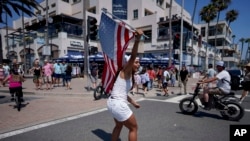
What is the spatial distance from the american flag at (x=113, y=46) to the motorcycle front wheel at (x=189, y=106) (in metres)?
4.01

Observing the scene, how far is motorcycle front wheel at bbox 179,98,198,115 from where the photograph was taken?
6431 mm

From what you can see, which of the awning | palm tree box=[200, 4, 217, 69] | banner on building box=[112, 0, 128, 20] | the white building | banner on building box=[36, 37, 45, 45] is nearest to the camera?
the awning

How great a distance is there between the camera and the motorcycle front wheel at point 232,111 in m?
5.85

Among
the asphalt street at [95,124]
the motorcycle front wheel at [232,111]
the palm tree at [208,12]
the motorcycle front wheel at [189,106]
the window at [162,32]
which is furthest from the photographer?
the palm tree at [208,12]

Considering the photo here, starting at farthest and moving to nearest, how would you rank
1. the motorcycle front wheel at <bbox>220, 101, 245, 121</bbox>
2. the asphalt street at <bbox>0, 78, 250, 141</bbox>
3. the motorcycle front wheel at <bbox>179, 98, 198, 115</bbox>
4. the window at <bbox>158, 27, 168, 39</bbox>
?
1. the window at <bbox>158, 27, 168, 39</bbox>
2. the motorcycle front wheel at <bbox>179, 98, 198, 115</bbox>
3. the motorcycle front wheel at <bbox>220, 101, 245, 121</bbox>
4. the asphalt street at <bbox>0, 78, 250, 141</bbox>

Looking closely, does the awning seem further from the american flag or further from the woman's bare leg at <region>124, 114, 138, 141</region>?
the woman's bare leg at <region>124, 114, 138, 141</region>

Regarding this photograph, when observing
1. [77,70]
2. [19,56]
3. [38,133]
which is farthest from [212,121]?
[19,56]

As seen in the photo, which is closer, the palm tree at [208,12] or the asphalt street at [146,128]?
the asphalt street at [146,128]

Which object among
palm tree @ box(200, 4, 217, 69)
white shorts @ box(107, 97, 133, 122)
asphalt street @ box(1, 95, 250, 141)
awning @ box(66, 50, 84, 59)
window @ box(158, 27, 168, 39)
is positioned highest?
palm tree @ box(200, 4, 217, 69)

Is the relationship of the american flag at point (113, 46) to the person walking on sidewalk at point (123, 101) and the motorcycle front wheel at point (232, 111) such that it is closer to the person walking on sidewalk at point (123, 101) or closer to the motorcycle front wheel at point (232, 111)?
the person walking on sidewalk at point (123, 101)

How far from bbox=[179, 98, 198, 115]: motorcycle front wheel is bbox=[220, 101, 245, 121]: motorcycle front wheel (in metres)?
0.87

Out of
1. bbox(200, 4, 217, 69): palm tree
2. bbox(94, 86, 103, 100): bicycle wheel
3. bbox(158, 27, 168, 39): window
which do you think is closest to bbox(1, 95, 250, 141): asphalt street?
bbox(94, 86, 103, 100): bicycle wheel

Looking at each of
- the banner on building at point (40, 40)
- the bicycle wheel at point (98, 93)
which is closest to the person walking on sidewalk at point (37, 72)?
the bicycle wheel at point (98, 93)

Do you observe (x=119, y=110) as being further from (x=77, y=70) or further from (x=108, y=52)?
(x=77, y=70)
